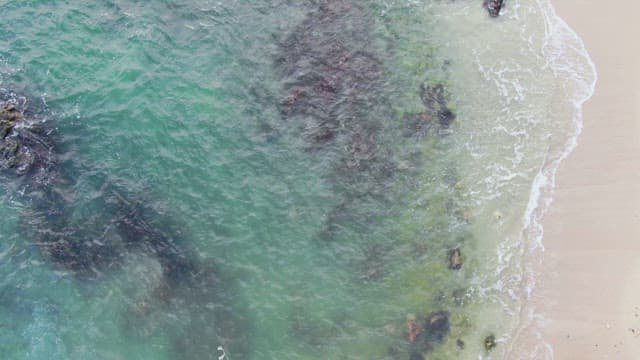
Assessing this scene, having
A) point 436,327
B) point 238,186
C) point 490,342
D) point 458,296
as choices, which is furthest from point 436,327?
point 238,186

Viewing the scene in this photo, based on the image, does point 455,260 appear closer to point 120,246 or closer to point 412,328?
point 412,328

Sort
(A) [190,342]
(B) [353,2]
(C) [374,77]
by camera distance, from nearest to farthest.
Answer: (A) [190,342] < (C) [374,77] < (B) [353,2]

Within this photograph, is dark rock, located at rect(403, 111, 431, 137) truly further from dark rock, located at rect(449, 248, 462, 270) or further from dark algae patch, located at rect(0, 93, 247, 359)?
dark algae patch, located at rect(0, 93, 247, 359)

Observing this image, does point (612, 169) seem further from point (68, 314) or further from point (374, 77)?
point (68, 314)

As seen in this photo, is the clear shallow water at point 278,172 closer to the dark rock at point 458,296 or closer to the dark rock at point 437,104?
the dark rock at point 458,296

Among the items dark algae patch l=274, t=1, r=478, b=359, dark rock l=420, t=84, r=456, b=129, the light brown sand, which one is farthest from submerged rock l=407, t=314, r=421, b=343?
dark rock l=420, t=84, r=456, b=129

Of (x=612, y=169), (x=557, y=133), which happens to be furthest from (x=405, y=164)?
(x=612, y=169)
